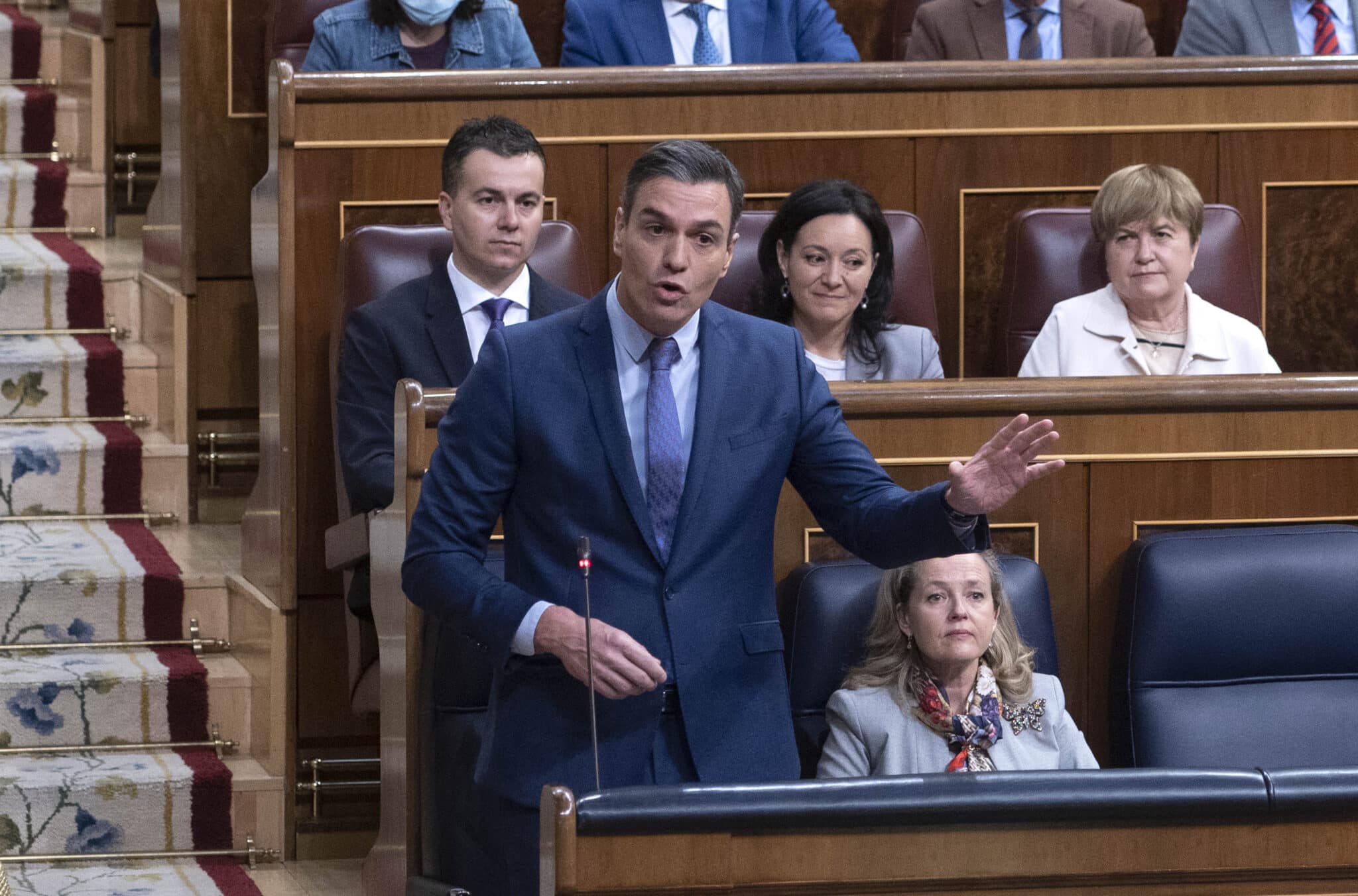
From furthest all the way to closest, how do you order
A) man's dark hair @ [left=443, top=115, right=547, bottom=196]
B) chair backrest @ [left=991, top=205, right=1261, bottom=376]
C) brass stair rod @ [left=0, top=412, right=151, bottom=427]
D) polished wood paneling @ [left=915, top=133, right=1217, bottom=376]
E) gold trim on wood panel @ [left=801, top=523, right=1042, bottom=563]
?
brass stair rod @ [left=0, top=412, right=151, bottom=427] → polished wood paneling @ [left=915, top=133, right=1217, bottom=376] → chair backrest @ [left=991, top=205, right=1261, bottom=376] → man's dark hair @ [left=443, top=115, right=547, bottom=196] → gold trim on wood panel @ [left=801, top=523, right=1042, bottom=563]

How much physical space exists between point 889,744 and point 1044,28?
4.31ft

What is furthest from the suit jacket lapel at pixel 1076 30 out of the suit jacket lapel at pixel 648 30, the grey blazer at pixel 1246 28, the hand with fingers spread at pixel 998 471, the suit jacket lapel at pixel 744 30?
the hand with fingers spread at pixel 998 471

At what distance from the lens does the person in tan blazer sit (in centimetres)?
248

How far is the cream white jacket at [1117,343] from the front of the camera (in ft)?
6.64

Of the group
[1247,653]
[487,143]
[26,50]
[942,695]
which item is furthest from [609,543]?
[26,50]

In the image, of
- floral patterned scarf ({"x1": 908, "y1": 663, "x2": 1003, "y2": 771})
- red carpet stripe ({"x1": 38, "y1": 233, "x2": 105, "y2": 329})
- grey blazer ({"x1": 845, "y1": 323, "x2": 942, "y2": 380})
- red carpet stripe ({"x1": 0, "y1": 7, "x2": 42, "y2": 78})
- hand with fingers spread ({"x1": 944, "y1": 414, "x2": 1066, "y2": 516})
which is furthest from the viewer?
red carpet stripe ({"x1": 0, "y1": 7, "x2": 42, "y2": 78})

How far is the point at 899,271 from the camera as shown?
2096 millimetres

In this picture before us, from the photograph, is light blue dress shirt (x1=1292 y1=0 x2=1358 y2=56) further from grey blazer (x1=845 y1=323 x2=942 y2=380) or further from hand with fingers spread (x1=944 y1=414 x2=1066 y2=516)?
hand with fingers spread (x1=944 y1=414 x2=1066 y2=516)

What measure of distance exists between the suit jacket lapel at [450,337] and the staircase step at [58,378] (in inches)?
31.6

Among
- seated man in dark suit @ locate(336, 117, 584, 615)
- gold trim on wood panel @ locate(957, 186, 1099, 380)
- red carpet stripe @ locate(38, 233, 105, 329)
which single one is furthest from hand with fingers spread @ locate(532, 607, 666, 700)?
red carpet stripe @ locate(38, 233, 105, 329)

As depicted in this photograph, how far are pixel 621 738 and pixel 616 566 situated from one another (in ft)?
0.35

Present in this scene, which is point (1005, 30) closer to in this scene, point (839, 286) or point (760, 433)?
point (839, 286)

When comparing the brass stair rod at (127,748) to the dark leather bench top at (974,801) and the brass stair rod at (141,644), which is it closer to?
the brass stair rod at (141,644)

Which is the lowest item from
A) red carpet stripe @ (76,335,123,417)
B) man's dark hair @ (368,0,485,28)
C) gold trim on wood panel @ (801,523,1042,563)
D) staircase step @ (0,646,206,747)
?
staircase step @ (0,646,206,747)
